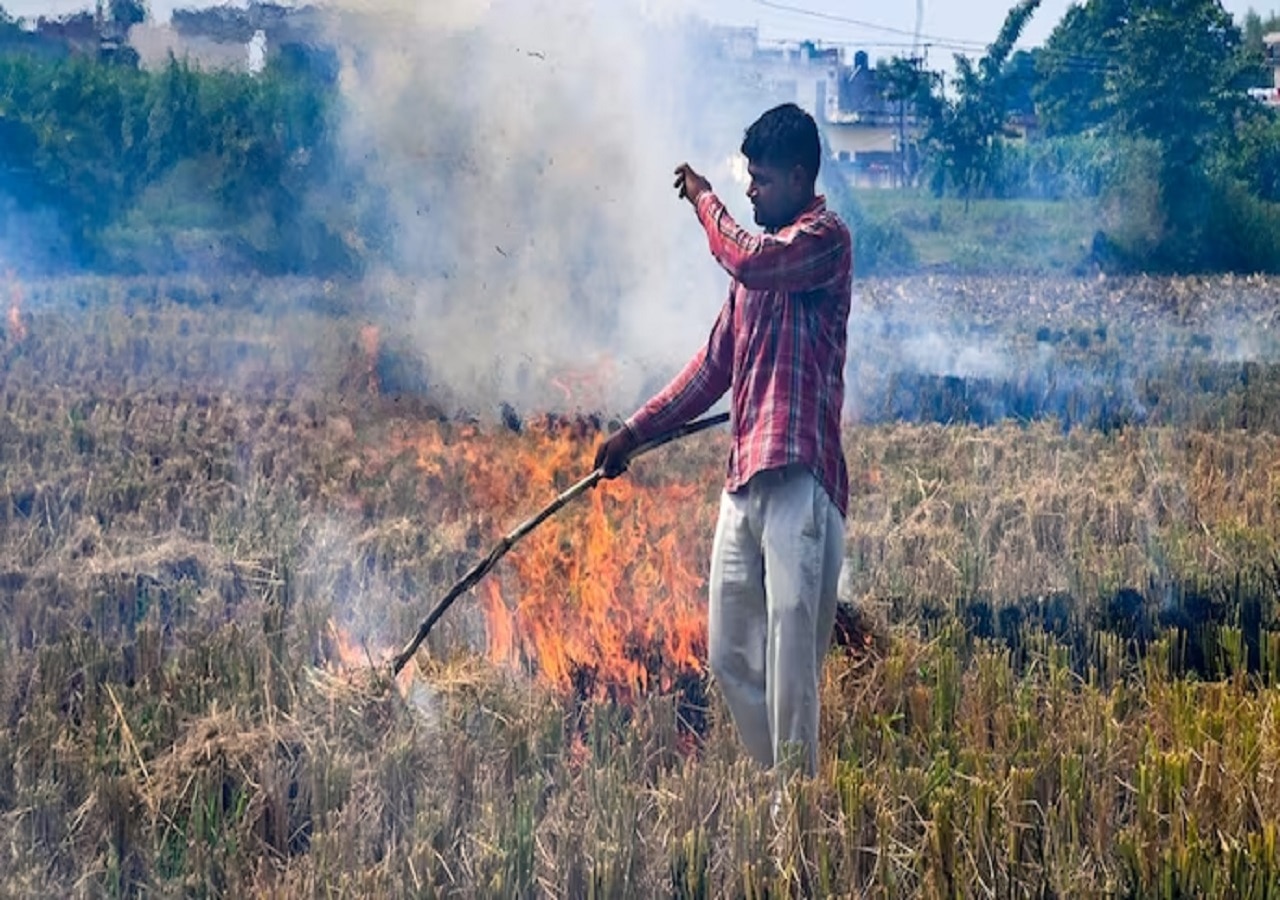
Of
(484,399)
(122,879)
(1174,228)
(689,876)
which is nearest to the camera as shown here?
(689,876)

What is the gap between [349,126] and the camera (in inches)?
510

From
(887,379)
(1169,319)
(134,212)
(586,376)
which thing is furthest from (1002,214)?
(586,376)

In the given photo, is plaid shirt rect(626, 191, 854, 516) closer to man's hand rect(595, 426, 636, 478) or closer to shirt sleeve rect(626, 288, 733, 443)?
shirt sleeve rect(626, 288, 733, 443)

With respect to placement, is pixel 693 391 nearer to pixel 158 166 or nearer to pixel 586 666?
pixel 586 666

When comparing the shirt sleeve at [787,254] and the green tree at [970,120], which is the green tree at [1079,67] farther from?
the shirt sleeve at [787,254]

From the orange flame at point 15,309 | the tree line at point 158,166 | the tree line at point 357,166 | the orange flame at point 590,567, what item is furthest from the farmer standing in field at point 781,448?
the tree line at point 158,166

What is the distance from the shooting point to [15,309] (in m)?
15.5

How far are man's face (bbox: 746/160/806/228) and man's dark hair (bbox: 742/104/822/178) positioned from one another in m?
0.02

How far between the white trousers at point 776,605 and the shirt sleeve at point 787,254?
1.51 ft

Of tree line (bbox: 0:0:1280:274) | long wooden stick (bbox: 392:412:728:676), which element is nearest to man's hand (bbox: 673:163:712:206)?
long wooden stick (bbox: 392:412:728:676)

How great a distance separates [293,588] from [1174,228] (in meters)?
22.0

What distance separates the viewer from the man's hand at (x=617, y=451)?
4234mm

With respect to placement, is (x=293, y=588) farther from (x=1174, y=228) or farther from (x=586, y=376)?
(x=1174, y=228)

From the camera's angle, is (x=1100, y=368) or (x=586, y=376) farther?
(x=1100, y=368)
